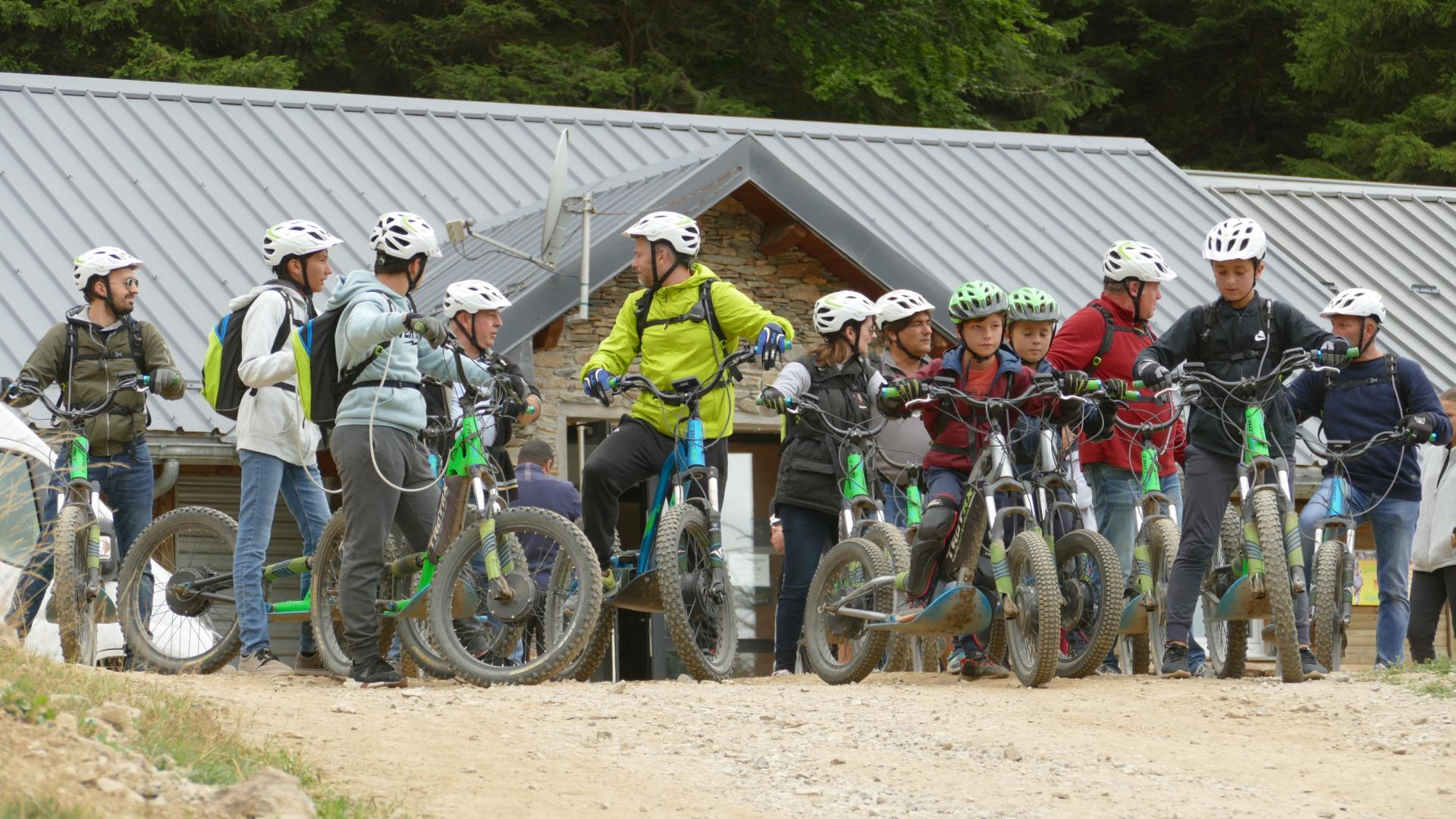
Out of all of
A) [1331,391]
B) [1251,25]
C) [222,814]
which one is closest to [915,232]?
[1331,391]

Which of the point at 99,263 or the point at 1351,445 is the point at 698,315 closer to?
the point at 99,263

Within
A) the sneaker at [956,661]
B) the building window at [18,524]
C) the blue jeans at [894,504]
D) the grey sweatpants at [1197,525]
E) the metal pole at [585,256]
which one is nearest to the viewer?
the grey sweatpants at [1197,525]

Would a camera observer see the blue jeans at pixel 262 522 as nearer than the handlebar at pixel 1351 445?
Yes

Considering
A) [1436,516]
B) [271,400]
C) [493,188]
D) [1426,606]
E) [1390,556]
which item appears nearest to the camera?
[271,400]

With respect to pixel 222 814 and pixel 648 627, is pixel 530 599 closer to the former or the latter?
pixel 222 814

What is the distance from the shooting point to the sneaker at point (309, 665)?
9383mm

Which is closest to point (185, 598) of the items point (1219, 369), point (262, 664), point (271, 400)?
point (262, 664)

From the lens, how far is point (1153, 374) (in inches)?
354

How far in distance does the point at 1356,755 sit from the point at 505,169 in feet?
36.2

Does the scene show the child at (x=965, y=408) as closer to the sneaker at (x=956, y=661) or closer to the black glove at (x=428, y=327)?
the sneaker at (x=956, y=661)

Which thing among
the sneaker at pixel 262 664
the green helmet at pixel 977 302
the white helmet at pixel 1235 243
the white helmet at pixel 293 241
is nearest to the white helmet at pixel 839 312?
the green helmet at pixel 977 302

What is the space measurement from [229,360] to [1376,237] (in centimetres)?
1382

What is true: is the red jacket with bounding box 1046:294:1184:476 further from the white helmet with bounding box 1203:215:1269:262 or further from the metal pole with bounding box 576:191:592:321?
the metal pole with bounding box 576:191:592:321

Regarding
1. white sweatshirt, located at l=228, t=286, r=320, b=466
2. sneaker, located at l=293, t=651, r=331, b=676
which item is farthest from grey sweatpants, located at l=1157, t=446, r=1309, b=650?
white sweatshirt, located at l=228, t=286, r=320, b=466
